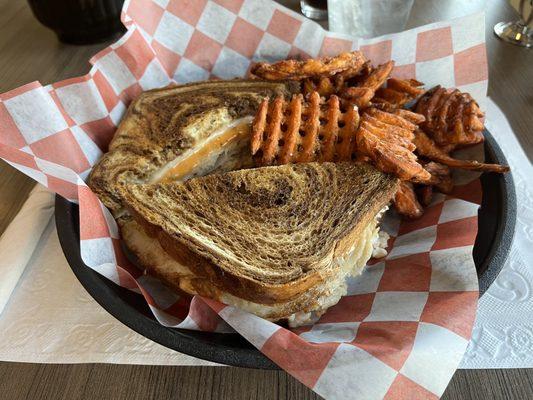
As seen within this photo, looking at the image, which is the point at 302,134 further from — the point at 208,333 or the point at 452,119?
the point at 208,333

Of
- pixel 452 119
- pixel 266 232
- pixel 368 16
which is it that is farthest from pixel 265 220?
pixel 368 16

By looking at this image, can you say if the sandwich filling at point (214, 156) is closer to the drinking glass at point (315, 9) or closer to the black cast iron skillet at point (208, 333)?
the black cast iron skillet at point (208, 333)

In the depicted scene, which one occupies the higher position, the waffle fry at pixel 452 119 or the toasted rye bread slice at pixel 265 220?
the waffle fry at pixel 452 119

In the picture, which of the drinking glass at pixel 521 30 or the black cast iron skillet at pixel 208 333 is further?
the drinking glass at pixel 521 30

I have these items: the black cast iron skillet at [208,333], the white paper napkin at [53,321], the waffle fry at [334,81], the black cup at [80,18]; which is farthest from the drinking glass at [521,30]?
the white paper napkin at [53,321]

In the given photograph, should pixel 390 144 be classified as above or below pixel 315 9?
above

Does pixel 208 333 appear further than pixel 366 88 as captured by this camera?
No

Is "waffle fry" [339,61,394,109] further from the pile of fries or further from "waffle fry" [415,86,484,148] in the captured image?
"waffle fry" [415,86,484,148]
